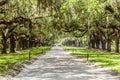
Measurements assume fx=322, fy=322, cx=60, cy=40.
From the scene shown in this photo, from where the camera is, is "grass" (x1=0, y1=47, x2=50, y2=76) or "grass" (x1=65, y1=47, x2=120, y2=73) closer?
"grass" (x1=0, y1=47, x2=50, y2=76)

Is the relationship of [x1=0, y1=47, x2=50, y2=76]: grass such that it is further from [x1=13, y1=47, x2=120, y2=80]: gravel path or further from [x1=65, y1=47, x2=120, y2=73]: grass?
[x1=65, y1=47, x2=120, y2=73]: grass

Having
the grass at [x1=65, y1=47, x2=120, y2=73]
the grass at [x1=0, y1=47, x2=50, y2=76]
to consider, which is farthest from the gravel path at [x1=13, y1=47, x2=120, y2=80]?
the grass at [x1=65, y1=47, x2=120, y2=73]

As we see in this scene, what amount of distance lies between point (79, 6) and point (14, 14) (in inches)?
244

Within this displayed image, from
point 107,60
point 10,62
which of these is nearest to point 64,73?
point 10,62

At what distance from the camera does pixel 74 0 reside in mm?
30781

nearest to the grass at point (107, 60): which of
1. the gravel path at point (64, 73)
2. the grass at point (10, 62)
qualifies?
the gravel path at point (64, 73)

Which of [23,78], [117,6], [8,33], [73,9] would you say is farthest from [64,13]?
[8,33]

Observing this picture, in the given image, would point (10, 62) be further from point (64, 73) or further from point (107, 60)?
point (64, 73)

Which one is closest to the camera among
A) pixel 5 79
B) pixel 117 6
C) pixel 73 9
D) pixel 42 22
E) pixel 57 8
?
pixel 5 79

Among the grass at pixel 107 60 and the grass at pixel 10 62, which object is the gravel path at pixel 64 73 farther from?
the grass at pixel 107 60

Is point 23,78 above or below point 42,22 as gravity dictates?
below

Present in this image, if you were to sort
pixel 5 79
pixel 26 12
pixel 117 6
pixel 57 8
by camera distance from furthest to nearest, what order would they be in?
pixel 26 12
pixel 57 8
pixel 117 6
pixel 5 79

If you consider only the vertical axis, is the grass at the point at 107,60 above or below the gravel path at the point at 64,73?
below

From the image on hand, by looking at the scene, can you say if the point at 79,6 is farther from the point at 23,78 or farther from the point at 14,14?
the point at 23,78
